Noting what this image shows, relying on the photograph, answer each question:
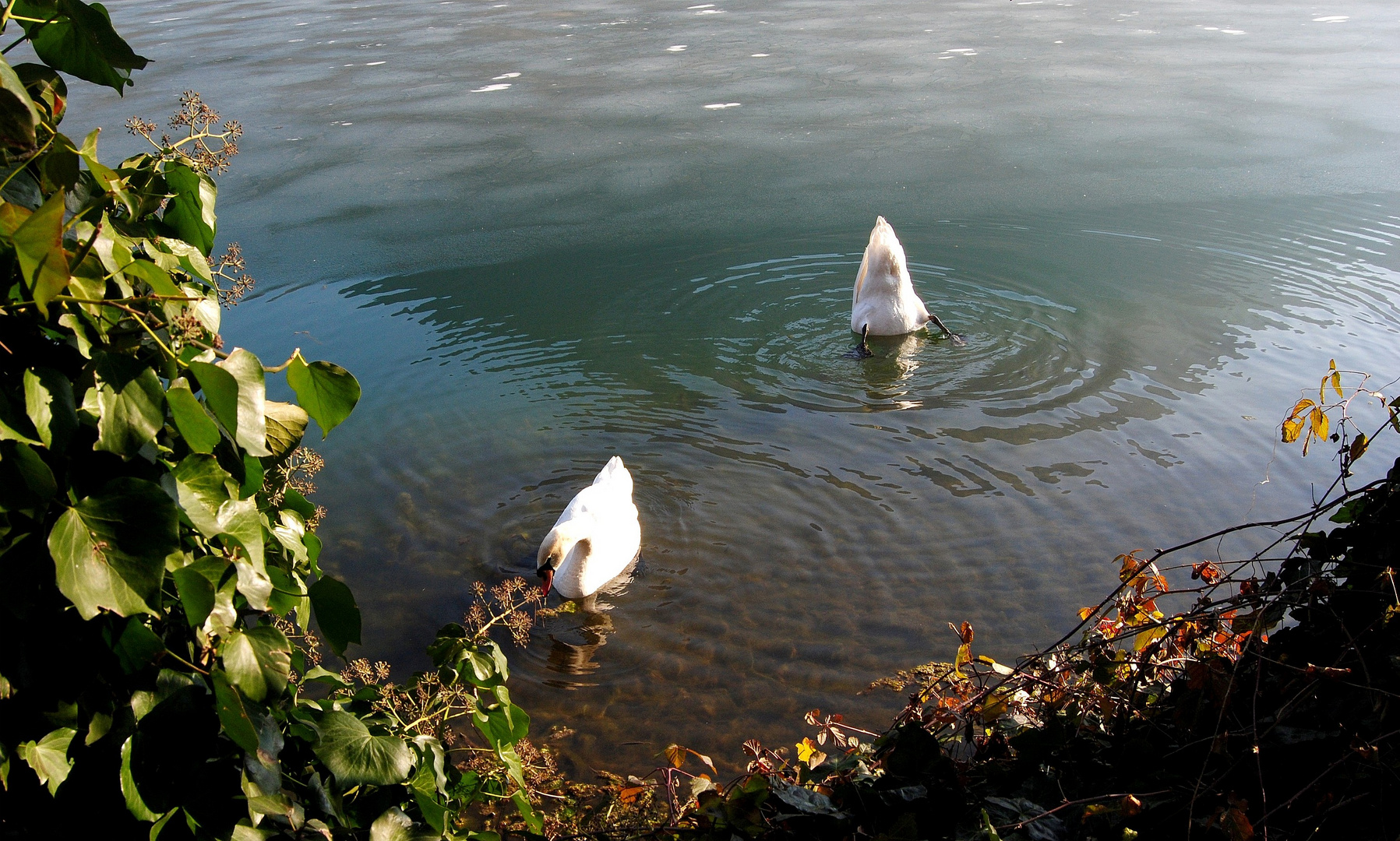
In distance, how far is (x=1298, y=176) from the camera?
9.71 metres

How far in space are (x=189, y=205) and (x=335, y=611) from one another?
746 millimetres

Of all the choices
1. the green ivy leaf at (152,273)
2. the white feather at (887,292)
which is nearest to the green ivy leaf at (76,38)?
the green ivy leaf at (152,273)

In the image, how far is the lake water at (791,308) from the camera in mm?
4691

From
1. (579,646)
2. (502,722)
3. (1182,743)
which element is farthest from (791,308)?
(502,722)

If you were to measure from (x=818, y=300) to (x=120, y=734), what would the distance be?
700 cm

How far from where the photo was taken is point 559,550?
479 centimetres

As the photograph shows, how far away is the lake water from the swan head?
10.8 inches

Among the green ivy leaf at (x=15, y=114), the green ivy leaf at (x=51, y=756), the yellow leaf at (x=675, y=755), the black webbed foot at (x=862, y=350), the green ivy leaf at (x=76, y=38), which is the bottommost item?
the black webbed foot at (x=862, y=350)

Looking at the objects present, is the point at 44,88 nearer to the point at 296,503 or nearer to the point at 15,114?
the point at 15,114

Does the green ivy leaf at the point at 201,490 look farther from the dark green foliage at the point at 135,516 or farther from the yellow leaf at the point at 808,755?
the yellow leaf at the point at 808,755

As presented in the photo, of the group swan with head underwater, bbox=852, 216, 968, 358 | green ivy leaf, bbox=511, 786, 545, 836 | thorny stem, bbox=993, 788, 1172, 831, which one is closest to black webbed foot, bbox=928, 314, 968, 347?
swan with head underwater, bbox=852, 216, 968, 358

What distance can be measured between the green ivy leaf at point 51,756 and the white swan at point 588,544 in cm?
332

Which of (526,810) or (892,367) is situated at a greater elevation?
(526,810)

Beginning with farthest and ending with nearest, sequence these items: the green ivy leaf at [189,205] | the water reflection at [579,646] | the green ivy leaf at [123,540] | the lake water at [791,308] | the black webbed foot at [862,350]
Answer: the black webbed foot at [862,350] → the lake water at [791,308] → the water reflection at [579,646] → the green ivy leaf at [189,205] → the green ivy leaf at [123,540]
